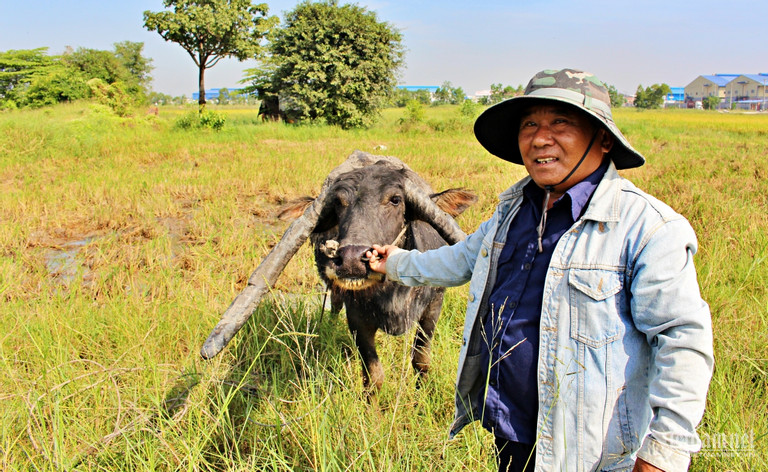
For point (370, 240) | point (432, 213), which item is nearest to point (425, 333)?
point (432, 213)

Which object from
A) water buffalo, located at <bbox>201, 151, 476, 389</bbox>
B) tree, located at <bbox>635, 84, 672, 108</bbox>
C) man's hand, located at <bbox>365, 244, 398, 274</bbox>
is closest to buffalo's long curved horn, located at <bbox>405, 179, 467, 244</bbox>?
water buffalo, located at <bbox>201, 151, 476, 389</bbox>

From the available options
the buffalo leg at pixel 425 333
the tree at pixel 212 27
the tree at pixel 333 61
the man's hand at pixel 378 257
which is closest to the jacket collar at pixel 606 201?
the man's hand at pixel 378 257

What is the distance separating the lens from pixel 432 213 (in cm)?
285

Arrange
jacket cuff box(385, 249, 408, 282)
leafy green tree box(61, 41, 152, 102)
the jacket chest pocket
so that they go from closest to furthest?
1. the jacket chest pocket
2. jacket cuff box(385, 249, 408, 282)
3. leafy green tree box(61, 41, 152, 102)

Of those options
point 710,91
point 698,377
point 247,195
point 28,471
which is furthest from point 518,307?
point 710,91


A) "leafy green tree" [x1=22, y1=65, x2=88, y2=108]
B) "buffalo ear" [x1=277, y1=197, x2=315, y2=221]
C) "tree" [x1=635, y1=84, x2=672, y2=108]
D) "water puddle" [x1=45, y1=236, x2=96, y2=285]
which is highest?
"tree" [x1=635, y1=84, x2=672, y2=108]

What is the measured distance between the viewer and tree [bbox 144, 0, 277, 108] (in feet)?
85.1

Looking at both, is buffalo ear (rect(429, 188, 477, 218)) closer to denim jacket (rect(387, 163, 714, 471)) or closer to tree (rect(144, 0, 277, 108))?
denim jacket (rect(387, 163, 714, 471))

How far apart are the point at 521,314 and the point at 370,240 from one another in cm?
100

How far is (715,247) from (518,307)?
364 centimetres

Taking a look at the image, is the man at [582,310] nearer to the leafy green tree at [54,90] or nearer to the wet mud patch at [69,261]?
the wet mud patch at [69,261]

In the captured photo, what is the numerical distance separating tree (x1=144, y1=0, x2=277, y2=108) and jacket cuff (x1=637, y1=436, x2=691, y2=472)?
29520mm

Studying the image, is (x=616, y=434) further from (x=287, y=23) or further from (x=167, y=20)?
(x=167, y=20)

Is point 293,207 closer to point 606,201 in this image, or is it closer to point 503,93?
point 606,201
